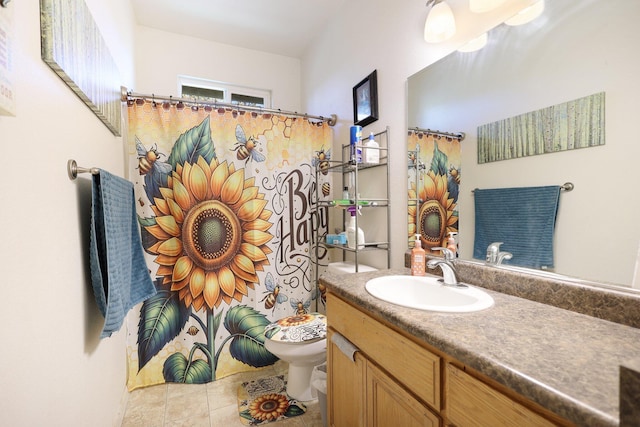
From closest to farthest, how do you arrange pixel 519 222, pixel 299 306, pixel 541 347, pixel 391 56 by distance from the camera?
pixel 541 347
pixel 519 222
pixel 391 56
pixel 299 306

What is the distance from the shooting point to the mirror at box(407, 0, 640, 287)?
75cm

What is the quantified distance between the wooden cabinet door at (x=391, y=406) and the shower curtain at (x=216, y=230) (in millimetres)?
1225

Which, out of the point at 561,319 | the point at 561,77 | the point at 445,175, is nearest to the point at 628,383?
the point at 561,319

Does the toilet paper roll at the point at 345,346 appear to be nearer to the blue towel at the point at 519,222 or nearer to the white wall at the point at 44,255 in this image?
the blue towel at the point at 519,222

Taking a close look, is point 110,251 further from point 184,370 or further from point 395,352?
point 184,370

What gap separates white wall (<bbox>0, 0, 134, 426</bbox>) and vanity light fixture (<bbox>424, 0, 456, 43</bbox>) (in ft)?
4.44

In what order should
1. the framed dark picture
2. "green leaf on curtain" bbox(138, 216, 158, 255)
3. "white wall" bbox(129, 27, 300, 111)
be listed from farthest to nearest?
1. "white wall" bbox(129, 27, 300, 111)
2. "green leaf on curtain" bbox(138, 216, 158, 255)
3. the framed dark picture

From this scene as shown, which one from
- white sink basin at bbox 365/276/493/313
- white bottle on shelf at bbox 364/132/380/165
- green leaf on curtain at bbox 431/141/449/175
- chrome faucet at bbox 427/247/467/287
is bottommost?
white sink basin at bbox 365/276/493/313

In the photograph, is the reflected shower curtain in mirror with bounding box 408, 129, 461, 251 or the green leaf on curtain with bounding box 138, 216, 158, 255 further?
the green leaf on curtain with bounding box 138, 216, 158, 255

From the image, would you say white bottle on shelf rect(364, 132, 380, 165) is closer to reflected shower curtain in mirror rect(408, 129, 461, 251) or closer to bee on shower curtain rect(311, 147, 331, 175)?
reflected shower curtain in mirror rect(408, 129, 461, 251)

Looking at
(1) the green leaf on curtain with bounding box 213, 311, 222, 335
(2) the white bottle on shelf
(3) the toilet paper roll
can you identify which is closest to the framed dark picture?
(2) the white bottle on shelf

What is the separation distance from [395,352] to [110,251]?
107 cm

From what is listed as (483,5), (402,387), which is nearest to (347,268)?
(402,387)

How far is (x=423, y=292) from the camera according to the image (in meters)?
1.17
